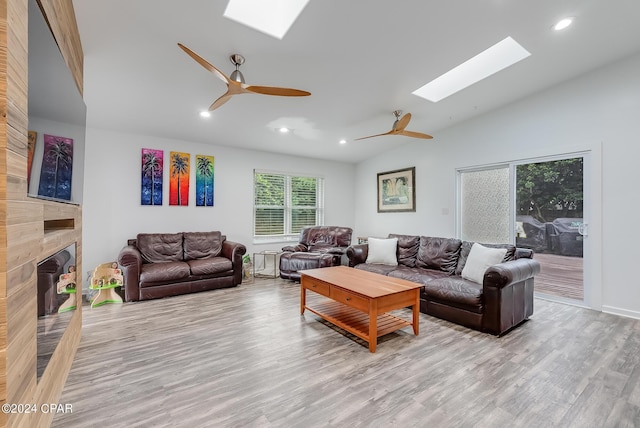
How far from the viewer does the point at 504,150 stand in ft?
14.7

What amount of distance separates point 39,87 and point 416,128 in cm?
503

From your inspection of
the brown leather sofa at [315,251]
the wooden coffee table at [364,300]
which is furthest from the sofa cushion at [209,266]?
the wooden coffee table at [364,300]

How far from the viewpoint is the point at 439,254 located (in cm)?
403

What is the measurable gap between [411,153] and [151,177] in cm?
493

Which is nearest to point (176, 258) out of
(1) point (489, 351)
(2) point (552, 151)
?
(1) point (489, 351)

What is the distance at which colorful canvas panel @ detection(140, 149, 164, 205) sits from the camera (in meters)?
4.71

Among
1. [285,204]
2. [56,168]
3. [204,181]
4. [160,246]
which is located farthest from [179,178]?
[56,168]

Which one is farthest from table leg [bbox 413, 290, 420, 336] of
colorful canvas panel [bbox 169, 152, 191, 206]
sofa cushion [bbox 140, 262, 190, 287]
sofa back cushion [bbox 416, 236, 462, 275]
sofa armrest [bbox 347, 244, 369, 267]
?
colorful canvas panel [bbox 169, 152, 191, 206]

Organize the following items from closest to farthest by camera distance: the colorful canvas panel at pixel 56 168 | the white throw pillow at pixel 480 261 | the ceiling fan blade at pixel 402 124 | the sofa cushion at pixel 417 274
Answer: the colorful canvas panel at pixel 56 168, the white throw pillow at pixel 480 261, the sofa cushion at pixel 417 274, the ceiling fan blade at pixel 402 124

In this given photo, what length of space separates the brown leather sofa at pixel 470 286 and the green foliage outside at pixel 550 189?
1183 millimetres

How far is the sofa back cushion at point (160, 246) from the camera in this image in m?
4.45

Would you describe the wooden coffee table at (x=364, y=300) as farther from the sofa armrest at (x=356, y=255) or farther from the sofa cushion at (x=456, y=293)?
the sofa armrest at (x=356, y=255)

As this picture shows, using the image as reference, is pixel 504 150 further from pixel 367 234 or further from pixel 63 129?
pixel 63 129

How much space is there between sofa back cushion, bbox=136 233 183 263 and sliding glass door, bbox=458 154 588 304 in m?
5.14
